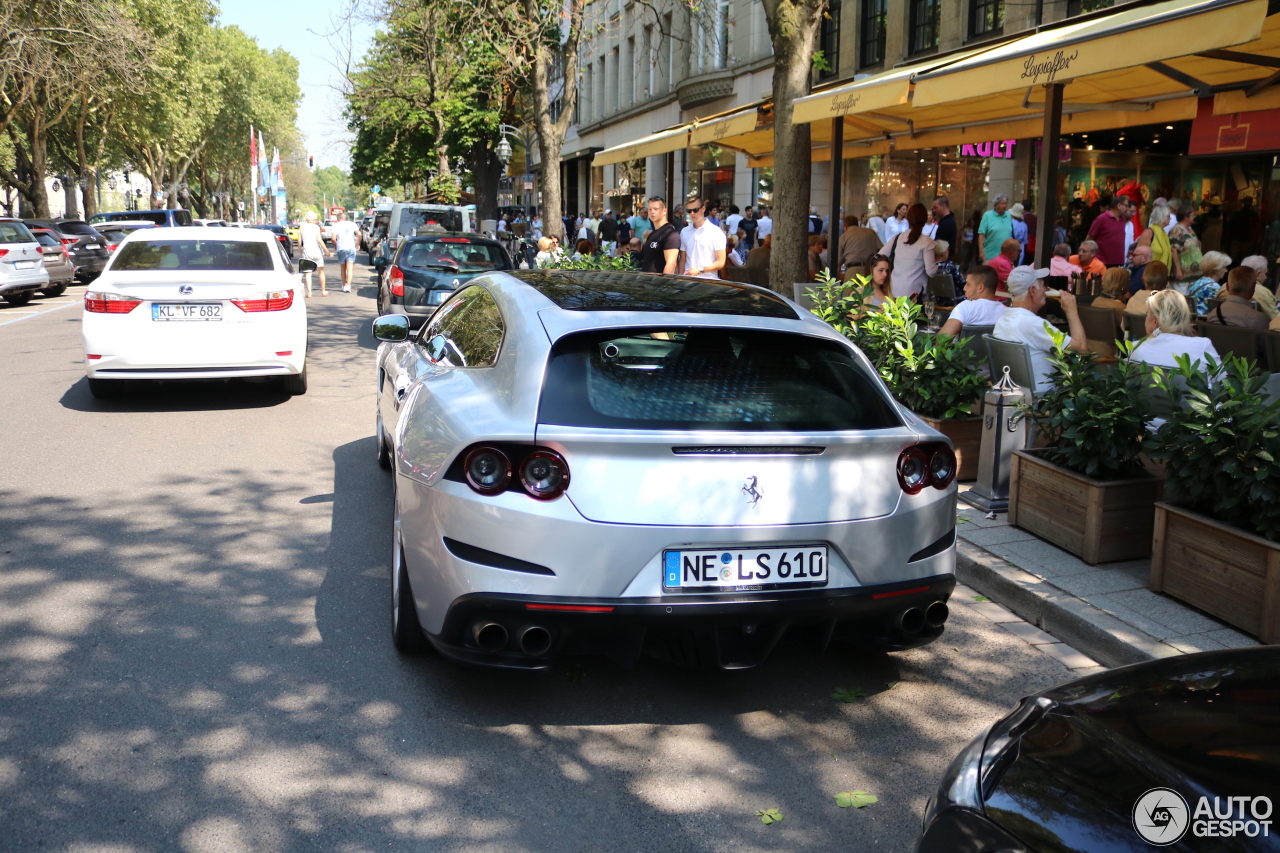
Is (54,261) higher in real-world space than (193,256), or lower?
lower

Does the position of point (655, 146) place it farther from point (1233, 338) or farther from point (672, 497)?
point (672, 497)

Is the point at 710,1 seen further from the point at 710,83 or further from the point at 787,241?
the point at 787,241

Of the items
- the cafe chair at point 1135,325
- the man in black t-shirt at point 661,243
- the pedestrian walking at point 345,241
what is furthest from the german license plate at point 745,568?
the pedestrian walking at point 345,241

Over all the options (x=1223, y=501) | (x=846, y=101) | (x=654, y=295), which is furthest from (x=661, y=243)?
(x=1223, y=501)

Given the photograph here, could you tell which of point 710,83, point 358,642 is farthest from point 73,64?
point 358,642

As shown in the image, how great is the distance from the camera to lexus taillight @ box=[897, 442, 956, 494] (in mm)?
3938

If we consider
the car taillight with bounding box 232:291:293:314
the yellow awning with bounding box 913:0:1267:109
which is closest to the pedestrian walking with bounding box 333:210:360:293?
the car taillight with bounding box 232:291:293:314

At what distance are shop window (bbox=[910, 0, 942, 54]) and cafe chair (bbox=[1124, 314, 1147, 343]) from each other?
1461 centimetres

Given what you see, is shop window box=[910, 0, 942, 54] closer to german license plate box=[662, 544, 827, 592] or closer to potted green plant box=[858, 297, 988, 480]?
potted green plant box=[858, 297, 988, 480]

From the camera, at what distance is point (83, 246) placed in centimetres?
2717

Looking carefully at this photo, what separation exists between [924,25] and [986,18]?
6.75ft

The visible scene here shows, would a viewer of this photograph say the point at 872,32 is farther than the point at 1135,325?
Yes

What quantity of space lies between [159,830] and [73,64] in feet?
107

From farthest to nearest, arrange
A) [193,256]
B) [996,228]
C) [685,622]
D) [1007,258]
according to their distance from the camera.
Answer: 1. [996,228]
2. [1007,258]
3. [193,256]
4. [685,622]
